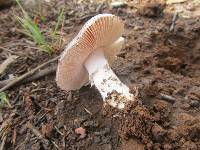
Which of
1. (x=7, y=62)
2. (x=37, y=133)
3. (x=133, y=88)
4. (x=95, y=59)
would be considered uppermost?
(x=95, y=59)

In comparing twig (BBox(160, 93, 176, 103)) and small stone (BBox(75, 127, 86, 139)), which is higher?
twig (BBox(160, 93, 176, 103))

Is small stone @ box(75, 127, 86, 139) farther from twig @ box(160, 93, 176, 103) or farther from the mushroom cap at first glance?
twig @ box(160, 93, 176, 103)

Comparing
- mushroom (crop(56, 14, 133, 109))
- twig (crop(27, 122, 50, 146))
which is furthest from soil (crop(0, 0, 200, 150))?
mushroom (crop(56, 14, 133, 109))

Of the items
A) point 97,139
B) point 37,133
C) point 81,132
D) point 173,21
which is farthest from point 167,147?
point 173,21

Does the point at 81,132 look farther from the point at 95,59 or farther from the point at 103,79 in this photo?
the point at 95,59

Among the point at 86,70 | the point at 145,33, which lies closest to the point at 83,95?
the point at 86,70

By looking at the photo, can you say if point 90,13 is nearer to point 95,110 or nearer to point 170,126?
point 95,110
